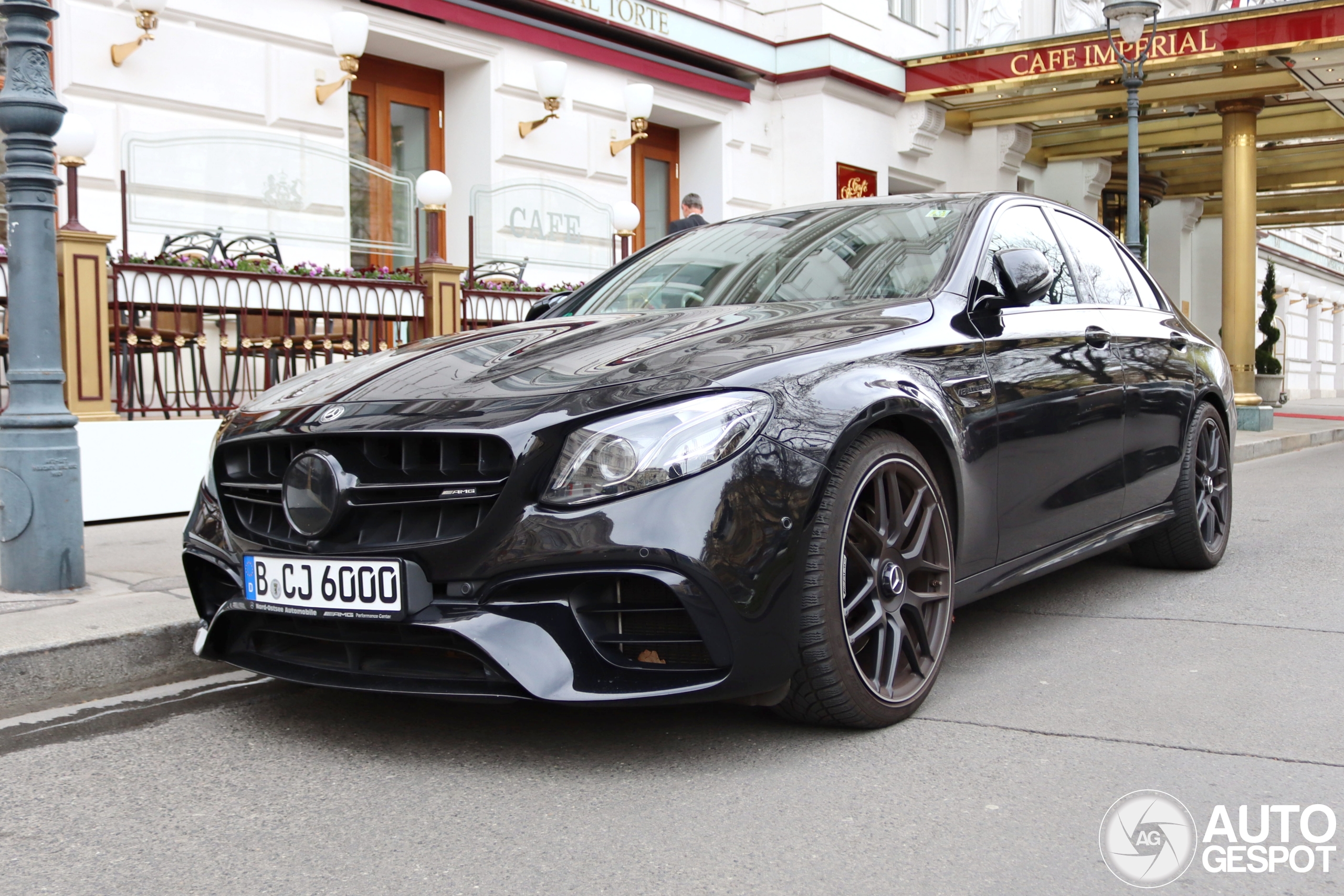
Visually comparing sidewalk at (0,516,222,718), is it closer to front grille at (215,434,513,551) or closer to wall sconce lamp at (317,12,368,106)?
front grille at (215,434,513,551)

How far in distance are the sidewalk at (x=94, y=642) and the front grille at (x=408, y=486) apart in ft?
3.35

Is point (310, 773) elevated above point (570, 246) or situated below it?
below

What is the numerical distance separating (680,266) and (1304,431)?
1379 cm

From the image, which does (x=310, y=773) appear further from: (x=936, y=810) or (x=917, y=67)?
(x=917, y=67)

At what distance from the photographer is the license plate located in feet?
9.11

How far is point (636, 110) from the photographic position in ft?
41.6

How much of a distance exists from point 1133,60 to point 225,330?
9783 millimetres

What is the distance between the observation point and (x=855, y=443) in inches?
120

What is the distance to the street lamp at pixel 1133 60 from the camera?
11.7 m

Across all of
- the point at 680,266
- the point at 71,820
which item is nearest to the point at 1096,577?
the point at 680,266

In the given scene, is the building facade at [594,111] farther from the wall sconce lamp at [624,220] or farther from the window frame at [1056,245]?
the window frame at [1056,245]

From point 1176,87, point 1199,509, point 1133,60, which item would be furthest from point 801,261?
point 1176,87

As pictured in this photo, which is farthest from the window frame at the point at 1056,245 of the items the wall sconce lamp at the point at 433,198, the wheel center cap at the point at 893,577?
the wall sconce lamp at the point at 433,198

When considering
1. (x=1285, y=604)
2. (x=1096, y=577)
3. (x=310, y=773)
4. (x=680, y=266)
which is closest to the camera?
(x=310, y=773)
